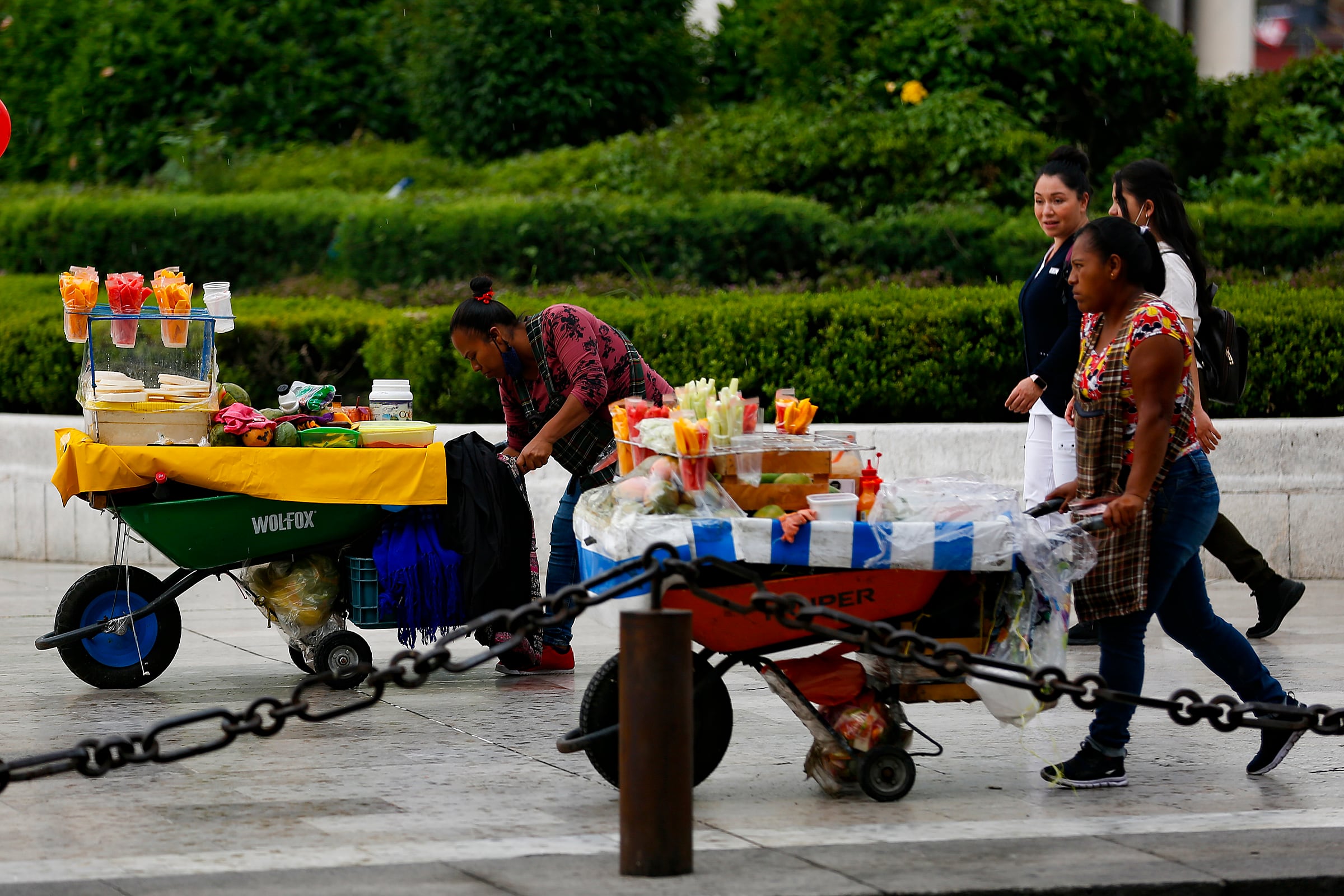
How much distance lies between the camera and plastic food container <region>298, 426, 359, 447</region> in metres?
6.13

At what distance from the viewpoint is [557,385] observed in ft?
20.7

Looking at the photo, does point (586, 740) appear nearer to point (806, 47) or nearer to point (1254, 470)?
point (1254, 470)

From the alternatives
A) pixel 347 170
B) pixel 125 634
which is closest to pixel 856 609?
pixel 125 634

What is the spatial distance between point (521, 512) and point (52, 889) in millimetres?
2711

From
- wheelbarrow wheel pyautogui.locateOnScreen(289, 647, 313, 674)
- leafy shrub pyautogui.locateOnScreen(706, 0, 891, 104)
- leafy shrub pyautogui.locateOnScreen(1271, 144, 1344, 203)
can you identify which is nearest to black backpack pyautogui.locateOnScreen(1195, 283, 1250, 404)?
wheelbarrow wheel pyautogui.locateOnScreen(289, 647, 313, 674)

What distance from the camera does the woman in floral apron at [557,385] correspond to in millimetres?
6152

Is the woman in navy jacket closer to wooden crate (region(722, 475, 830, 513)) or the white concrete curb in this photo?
wooden crate (region(722, 475, 830, 513))

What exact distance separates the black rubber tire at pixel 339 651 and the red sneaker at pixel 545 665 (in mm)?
635

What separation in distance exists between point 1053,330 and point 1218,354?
63cm

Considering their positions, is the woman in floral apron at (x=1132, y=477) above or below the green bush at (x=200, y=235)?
below

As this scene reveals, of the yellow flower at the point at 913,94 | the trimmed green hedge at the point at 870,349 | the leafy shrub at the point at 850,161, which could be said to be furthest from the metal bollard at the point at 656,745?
the yellow flower at the point at 913,94

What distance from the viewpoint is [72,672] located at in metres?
6.41

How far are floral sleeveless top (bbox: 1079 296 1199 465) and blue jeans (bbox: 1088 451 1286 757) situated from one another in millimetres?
121

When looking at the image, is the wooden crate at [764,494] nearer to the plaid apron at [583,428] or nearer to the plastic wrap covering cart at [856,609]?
the plastic wrap covering cart at [856,609]
